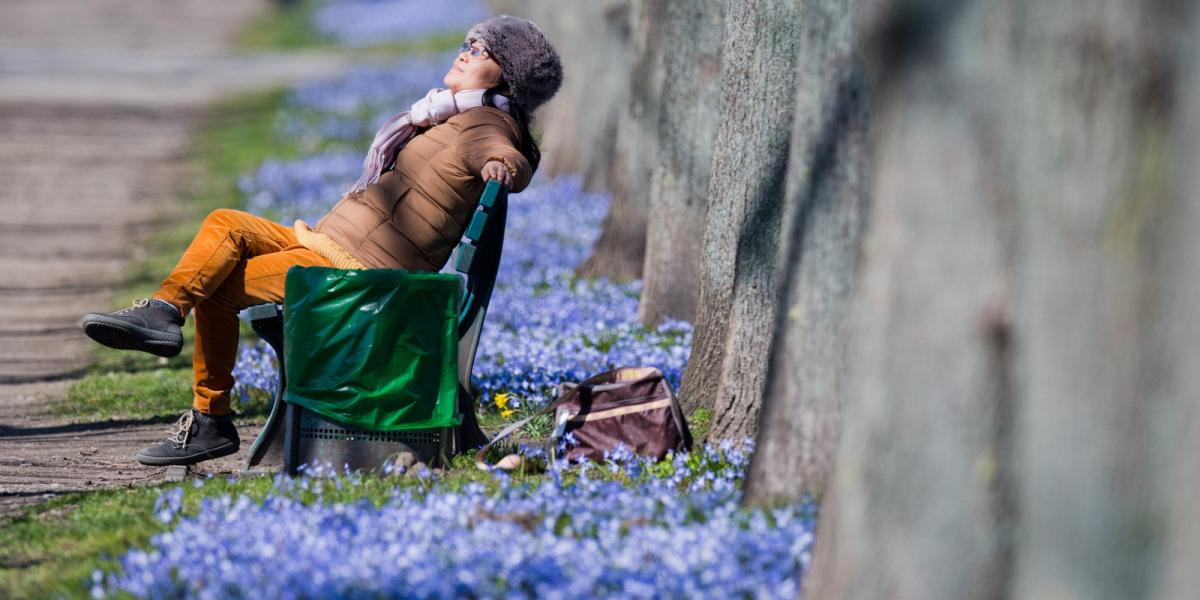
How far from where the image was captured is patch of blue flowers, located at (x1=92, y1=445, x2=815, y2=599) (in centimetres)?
415

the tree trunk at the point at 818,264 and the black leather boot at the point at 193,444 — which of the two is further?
the black leather boot at the point at 193,444

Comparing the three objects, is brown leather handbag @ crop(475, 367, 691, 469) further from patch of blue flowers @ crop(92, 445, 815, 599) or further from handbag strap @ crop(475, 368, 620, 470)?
patch of blue flowers @ crop(92, 445, 815, 599)

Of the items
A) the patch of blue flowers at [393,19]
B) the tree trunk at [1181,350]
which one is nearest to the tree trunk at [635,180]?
the tree trunk at [1181,350]

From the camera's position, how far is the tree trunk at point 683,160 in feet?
28.6

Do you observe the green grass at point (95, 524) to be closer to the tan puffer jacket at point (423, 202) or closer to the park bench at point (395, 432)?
the park bench at point (395, 432)

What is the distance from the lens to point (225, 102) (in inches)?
895

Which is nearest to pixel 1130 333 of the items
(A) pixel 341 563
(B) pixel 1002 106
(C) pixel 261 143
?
(B) pixel 1002 106

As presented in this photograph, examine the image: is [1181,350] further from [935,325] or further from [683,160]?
[683,160]

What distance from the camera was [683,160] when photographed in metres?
8.87

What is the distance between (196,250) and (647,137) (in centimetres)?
548

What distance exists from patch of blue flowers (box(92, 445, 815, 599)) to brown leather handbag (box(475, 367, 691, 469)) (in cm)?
61

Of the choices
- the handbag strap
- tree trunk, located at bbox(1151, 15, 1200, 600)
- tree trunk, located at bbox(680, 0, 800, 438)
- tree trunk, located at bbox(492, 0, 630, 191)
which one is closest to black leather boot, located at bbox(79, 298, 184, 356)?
the handbag strap

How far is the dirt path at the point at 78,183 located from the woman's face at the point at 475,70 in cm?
195

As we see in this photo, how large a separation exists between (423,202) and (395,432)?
96cm
